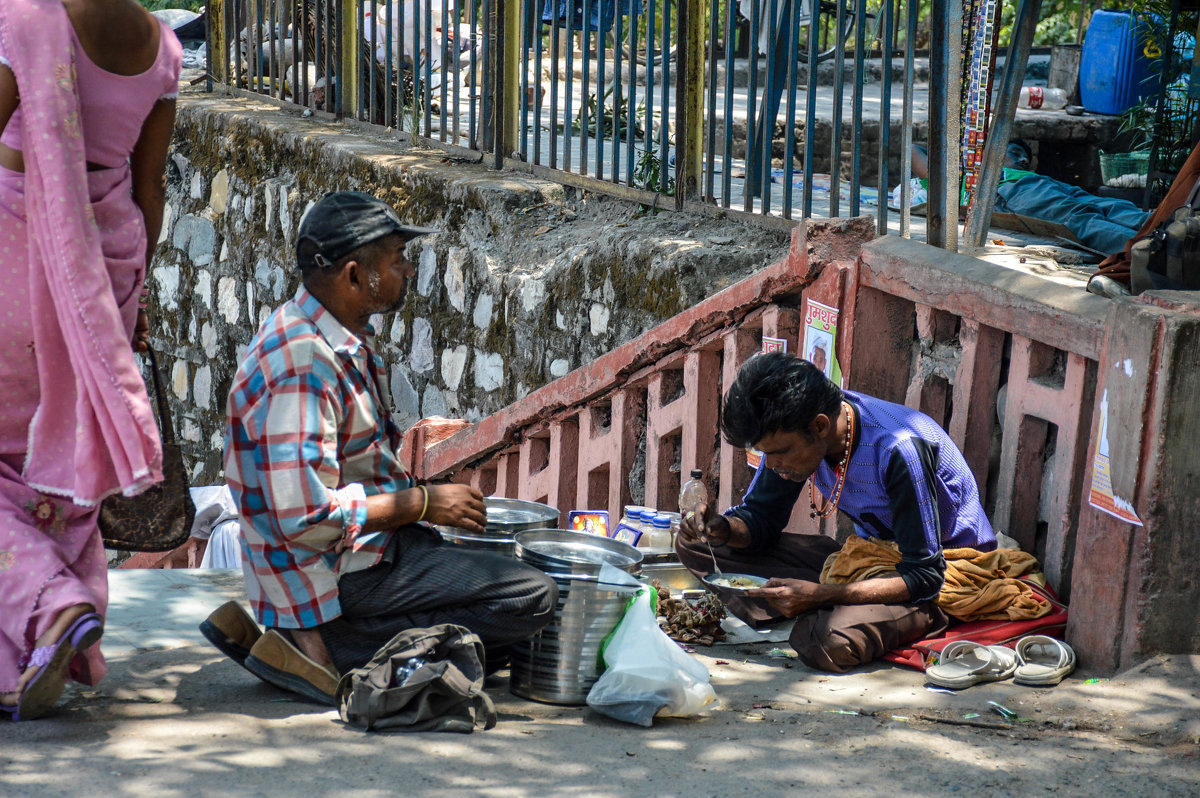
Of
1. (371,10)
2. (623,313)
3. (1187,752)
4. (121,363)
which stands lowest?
(1187,752)

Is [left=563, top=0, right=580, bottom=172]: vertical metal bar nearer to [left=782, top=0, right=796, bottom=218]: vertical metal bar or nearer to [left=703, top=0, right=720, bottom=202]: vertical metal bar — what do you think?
[left=703, top=0, right=720, bottom=202]: vertical metal bar

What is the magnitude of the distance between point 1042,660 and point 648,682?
3.53 ft

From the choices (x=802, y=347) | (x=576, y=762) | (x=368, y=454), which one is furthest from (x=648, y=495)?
(x=576, y=762)

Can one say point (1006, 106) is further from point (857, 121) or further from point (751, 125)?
point (751, 125)

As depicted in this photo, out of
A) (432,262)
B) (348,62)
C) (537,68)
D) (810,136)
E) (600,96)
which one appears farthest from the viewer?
(348,62)

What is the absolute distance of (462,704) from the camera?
9.56 feet

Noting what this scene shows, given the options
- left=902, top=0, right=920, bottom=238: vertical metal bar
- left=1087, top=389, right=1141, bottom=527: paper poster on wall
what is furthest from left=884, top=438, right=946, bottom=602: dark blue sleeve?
left=902, top=0, right=920, bottom=238: vertical metal bar

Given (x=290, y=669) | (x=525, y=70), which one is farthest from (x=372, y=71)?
(x=290, y=669)

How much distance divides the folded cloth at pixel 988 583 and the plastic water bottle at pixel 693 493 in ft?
2.38

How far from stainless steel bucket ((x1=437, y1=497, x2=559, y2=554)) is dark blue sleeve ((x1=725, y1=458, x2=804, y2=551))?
66 cm

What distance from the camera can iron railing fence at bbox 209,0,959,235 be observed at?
4.92 metres

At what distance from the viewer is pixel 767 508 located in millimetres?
3920

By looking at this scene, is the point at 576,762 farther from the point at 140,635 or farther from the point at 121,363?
the point at 140,635

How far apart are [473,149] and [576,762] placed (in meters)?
4.88
